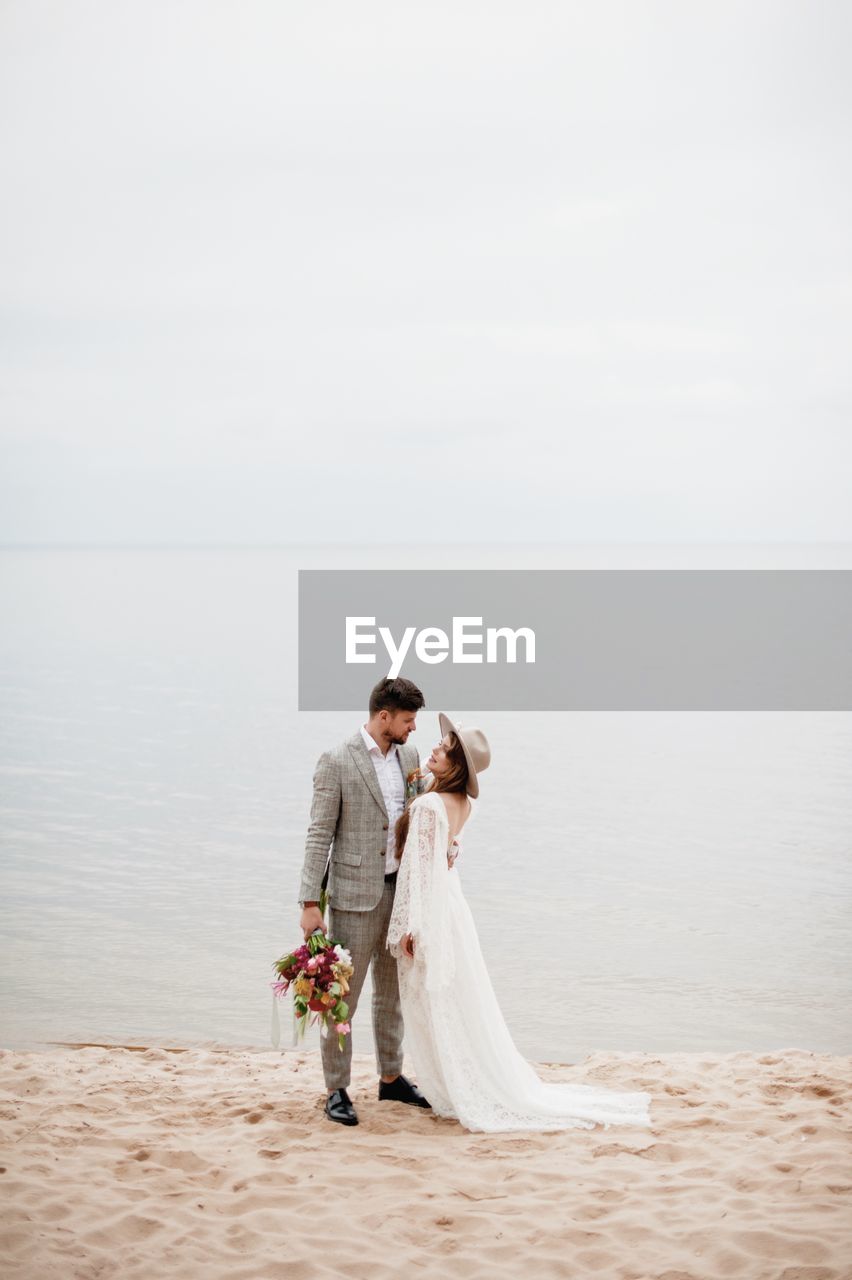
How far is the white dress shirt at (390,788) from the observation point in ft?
18.5

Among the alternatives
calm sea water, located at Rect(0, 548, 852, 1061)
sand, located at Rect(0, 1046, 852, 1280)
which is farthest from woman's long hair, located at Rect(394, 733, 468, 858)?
A: calm sea water, located at Rect(0, 548, 852, 1061)

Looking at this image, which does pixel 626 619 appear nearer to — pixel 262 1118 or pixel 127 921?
pixel 127 921

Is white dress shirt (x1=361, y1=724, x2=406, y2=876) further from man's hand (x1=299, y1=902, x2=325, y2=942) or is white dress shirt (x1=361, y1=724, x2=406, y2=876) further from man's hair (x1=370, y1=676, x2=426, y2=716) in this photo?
man's hand (x1=299, y1=902, x2=325, y2=942)

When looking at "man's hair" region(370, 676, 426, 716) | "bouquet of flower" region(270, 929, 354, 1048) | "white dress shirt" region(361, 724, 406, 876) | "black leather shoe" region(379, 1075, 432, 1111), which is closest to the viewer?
"bouquet of flower" region(270, 929, 354, 1048)

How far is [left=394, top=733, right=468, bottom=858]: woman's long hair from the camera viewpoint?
18.2 ft

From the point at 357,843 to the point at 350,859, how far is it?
0.08 m

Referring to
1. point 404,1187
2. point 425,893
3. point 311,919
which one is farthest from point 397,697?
point 404,1187

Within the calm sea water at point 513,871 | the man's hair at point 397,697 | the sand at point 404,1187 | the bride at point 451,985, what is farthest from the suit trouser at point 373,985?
the calm sea water at point 513,871

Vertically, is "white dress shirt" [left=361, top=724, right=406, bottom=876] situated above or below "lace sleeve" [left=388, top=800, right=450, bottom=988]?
above

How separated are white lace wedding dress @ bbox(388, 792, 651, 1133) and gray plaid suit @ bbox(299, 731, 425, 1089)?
0.11 m

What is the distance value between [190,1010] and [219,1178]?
443cm

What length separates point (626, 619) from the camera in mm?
59562

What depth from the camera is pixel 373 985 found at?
5695 millimetres

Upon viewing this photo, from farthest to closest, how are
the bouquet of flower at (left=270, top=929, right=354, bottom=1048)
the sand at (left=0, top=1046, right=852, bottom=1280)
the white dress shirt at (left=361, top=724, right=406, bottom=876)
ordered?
the white dress shirt at (left=361, top=724, right=406, bottom=876) < the bouquet of flower at (left=270, top=929, right=354, bottom=1048) < the sand at (left=0, top=1046, right=852, bottom=1280)
